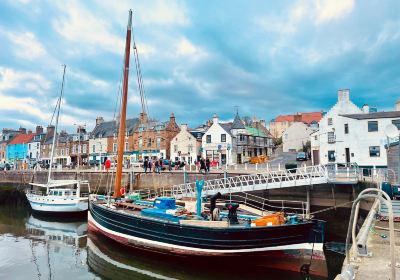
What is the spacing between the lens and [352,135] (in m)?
35.8

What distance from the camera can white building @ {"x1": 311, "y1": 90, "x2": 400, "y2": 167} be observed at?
3394 cm

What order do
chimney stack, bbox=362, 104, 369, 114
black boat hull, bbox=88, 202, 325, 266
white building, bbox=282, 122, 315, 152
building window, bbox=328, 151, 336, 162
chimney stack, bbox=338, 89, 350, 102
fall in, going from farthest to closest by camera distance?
white building, bbox=282, 122, 315, 152 < chimney stack, bbox=362, 104, 369, 114 < chimney stack, bbox=338, 89, 350, 102 < building window, bbox=328, 151, 336, 162 < black boat hull, bbox=88, 202, 325, 266

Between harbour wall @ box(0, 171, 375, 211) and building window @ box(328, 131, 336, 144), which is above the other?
building window @ box(328, 131, 336, 144)

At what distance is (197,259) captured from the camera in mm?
14281

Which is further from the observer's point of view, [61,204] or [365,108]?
[365,108]

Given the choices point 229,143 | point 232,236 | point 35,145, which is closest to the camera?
point 232,236

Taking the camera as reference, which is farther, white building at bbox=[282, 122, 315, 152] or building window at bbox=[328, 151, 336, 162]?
white building at bbox=[282, 122, 315, 152]

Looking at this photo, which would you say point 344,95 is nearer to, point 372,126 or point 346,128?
point 346,128

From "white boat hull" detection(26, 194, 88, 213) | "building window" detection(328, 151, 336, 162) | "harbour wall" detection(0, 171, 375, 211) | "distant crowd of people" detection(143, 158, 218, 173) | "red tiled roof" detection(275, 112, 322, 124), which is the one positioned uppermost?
"red tiled roof" detection(275, 112, 322, 124)

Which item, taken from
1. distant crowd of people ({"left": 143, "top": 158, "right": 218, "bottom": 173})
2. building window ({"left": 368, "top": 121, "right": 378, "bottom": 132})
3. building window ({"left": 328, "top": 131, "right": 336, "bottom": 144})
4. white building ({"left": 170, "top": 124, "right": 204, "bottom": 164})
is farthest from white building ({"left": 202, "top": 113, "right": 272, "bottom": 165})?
building window ({"left": 368, "top": 121, "right": 378, "bottom": 132})

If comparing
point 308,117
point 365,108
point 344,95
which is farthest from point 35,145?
point 365,108

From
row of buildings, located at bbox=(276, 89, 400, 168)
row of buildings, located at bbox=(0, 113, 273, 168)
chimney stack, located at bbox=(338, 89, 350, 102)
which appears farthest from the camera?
row of buildings, located at bbox=(0, 113, 273, 168)

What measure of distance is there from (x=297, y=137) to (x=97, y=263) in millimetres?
49399

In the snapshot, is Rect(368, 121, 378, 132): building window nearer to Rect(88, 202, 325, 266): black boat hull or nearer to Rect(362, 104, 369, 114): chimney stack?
Rect(362, 104, 369, 114): chimney stack
